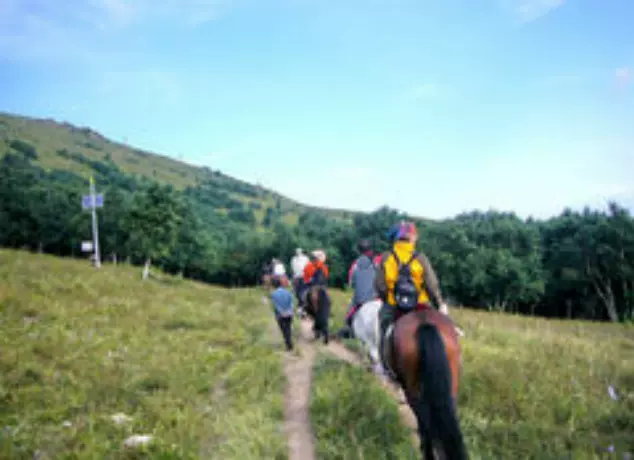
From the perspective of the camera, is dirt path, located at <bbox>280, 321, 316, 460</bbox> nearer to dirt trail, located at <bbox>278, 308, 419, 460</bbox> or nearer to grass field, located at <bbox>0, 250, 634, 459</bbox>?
dirt trail, located at <bbox>278, 308, 419, 460</bbox>

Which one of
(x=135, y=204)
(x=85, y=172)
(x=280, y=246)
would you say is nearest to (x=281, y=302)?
(x=135, y=204)

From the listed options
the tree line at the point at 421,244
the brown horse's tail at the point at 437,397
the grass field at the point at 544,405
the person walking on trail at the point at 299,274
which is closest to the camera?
the brown horse's tail at the point at 437,397

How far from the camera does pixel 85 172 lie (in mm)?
109062

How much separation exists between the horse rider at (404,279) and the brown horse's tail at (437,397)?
84cm

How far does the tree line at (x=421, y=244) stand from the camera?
41.9 meters

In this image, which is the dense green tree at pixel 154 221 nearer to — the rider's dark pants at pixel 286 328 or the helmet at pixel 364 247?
the rider's dark pants at pixel 286 328

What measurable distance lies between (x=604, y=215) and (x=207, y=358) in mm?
54112

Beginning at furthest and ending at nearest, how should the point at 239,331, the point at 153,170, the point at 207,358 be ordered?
the point at 153,170 < the point at 239,331 < the point at 207,358

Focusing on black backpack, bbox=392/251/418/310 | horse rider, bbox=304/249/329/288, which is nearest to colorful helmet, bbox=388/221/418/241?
black backpack, bbox=392/251/418/310

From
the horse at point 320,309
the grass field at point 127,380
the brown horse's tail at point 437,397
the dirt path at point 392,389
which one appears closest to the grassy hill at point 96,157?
the grass field at point 127,380

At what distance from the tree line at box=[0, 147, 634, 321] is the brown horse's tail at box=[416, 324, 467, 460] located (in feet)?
116

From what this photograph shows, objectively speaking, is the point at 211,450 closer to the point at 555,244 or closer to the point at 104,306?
the point at 104,306

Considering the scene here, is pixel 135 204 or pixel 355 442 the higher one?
pixel 135 204

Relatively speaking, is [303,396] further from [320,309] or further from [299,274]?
[299,274]
